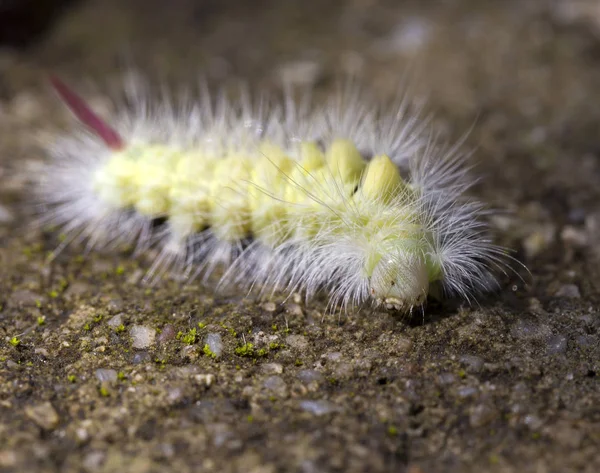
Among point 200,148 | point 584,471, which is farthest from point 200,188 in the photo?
point 584,471

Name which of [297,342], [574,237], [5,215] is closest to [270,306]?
[297,342]

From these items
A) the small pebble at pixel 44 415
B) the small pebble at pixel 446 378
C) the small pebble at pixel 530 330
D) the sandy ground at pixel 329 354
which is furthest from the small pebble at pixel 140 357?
the small pebble at pixel 530 330

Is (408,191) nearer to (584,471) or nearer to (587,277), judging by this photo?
(587,277)

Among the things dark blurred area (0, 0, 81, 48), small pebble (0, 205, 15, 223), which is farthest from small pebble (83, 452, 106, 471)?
dark blurred area (0, 0, 81, 48)

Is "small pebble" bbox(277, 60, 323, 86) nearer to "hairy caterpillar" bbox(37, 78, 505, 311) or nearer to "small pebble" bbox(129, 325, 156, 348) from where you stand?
"hairy caterpillar" bbox(37, 78, 505, 311)

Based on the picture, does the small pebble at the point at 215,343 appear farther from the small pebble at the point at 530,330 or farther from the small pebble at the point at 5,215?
the small pebble at the point at 5,215

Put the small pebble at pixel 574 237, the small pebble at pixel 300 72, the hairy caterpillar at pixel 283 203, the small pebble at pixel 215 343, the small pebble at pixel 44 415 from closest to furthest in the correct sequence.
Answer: the small pebble at pixel 44 415
the small pebble at pixel 215 343
the hairy caterpillar at pixel 283 203
the small pebble at pixel 574 237
the small pebble at pixel 300 72
